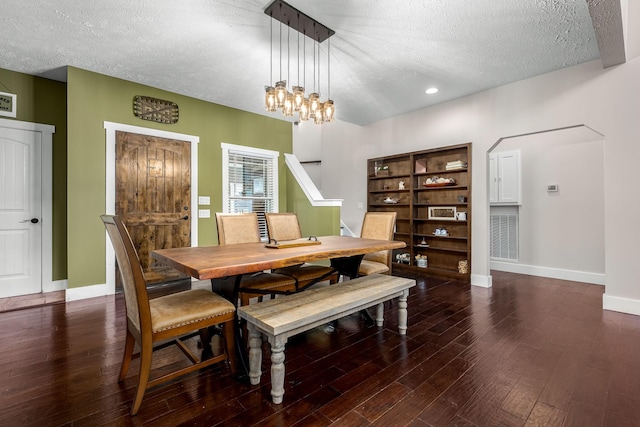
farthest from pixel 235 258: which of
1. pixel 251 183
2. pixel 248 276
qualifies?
pixel 251 183

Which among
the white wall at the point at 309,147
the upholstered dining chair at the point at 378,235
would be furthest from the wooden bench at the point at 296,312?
the white wall at the point at 309,147

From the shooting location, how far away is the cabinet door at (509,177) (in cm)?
502

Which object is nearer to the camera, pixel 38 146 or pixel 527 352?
pixel 527 352

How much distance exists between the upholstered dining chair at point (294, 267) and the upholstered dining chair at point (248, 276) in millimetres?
134

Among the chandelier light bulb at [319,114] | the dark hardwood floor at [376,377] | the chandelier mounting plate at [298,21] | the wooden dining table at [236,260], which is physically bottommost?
the dark hardwood floor at [376,377]

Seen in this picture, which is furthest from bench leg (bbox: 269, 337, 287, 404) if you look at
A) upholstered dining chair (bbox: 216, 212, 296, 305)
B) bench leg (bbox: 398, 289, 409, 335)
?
bench leg (bbox: 398, 289, 409, 335)

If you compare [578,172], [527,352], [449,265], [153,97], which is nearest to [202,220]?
[153,97]

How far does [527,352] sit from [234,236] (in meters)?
2.76

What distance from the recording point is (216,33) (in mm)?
2811

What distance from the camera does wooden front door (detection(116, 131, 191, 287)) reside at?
394cm

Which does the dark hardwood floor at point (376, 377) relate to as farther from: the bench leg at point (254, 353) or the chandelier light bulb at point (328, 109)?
the chandelier light bulb at point (328, 109)

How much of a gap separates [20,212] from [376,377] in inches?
182

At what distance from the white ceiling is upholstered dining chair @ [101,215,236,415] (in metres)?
2.04

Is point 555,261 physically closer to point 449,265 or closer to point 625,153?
point 449,265
